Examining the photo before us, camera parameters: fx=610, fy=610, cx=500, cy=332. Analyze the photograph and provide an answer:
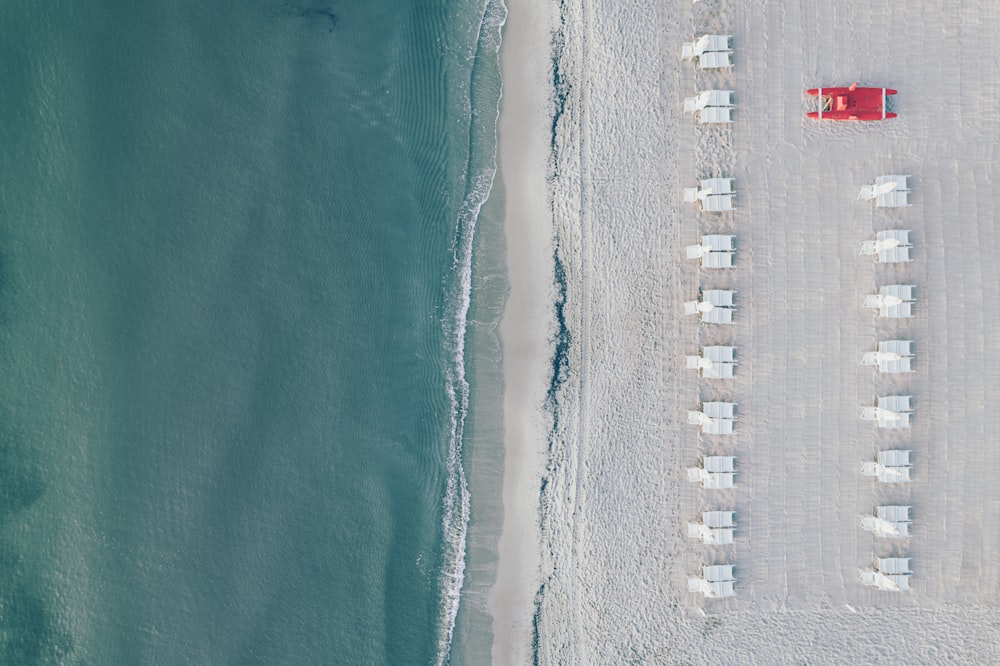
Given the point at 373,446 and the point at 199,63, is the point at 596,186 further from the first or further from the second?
the point at 199,63

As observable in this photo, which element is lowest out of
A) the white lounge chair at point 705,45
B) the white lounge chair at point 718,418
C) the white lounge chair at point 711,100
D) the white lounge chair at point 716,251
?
the white lounge chair at point 718,418

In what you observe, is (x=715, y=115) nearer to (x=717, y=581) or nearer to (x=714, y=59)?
(x=714, y=59)

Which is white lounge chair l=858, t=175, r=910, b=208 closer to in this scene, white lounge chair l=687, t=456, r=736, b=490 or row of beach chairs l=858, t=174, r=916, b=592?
row of beach chairs l=858, t=174, r=916, b=592

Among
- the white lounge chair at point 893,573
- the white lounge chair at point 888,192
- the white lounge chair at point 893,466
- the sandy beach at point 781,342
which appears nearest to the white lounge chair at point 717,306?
the sandy beach at point 781,342

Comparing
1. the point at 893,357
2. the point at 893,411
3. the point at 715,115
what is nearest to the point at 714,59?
the point at 715,115

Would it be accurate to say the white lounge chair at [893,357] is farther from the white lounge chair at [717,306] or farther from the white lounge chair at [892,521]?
the white lounge chair at [717,306]

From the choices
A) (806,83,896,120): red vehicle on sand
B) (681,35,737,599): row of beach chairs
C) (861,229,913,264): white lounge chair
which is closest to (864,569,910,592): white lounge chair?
(681,35,737,599): row of beach chairs
